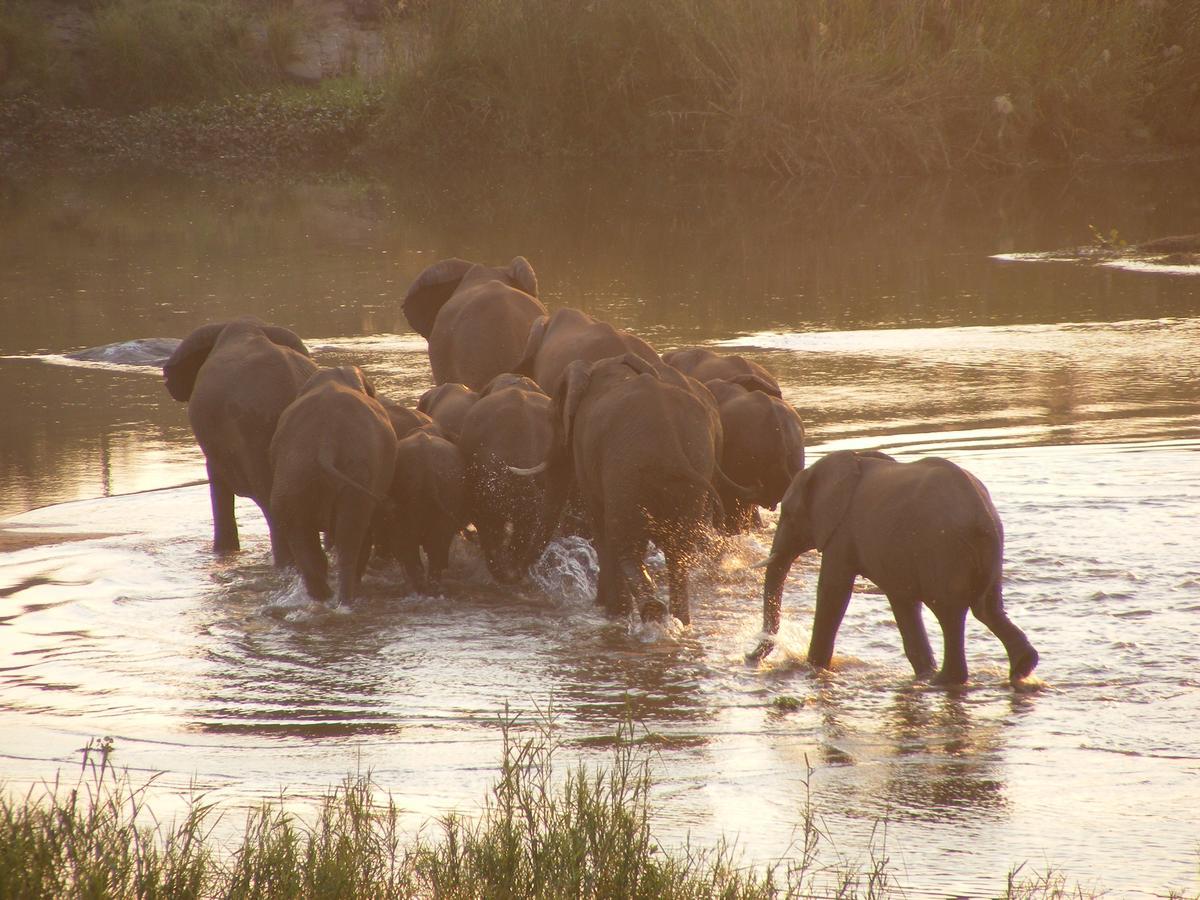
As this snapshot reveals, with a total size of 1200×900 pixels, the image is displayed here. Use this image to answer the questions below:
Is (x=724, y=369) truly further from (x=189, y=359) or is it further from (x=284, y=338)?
(x=189, y=359)

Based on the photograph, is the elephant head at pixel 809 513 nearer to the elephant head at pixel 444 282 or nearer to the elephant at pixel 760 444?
the elephant at pixel 760 444

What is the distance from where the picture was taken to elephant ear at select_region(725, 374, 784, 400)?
927cm

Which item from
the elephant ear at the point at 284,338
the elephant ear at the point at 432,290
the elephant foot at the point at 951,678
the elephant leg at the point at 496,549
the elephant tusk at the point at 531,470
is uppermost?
the elephant ear at the point at 432,290

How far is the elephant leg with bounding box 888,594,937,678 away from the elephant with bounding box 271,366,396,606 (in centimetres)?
266

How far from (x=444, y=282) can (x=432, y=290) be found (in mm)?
138

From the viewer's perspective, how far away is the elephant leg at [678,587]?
8.02 m

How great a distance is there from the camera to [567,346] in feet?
31.7

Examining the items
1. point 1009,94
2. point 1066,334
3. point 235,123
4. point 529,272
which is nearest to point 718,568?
point 529,272

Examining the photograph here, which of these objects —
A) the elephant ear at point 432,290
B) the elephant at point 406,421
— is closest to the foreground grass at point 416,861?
the elephant at point 406,421

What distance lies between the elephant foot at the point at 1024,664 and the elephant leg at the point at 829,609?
788 millimetres

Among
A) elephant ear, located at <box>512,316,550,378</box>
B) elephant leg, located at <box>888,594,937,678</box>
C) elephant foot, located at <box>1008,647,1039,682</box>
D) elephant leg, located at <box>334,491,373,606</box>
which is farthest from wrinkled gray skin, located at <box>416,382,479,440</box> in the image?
elephant foot, located at <box>1008,647,1039,682</box>

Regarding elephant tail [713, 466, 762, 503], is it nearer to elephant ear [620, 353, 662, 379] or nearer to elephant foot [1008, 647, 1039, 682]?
elephant ear [620, 353, 662, 379]

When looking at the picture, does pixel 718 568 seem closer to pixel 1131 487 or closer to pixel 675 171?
pixel 1131 487

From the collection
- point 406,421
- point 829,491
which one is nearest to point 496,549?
point 406,421
